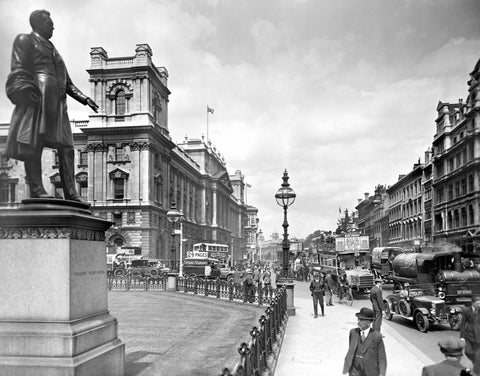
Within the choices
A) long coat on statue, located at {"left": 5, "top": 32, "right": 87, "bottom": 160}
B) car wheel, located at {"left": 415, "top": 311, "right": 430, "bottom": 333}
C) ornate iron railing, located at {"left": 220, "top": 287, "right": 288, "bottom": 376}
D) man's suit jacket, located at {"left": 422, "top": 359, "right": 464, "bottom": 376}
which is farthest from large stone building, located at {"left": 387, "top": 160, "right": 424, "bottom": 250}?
man's suit jacket, located at {"left": 422, "top": 359, "right": 464, "bottom": 376}

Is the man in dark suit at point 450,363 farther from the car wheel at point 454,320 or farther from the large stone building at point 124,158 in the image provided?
Answer: the large stone building at point 124,158

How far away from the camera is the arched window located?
197 ft

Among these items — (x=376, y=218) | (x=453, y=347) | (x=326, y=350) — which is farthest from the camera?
(x=376, y=218)

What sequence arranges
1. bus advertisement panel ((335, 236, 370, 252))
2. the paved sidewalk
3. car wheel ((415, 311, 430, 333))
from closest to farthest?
1. the paved sidewalk
2. car wheel ((415, 311, 430, 333))
3. bus advertisement panel ((335, 236, 370, 252))

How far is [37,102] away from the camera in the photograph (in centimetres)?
730

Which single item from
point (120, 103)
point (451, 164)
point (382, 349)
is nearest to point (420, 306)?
point (382, 349)

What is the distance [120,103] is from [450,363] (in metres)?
59.7

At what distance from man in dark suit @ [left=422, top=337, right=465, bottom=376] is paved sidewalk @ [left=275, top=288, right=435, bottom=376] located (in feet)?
18.3

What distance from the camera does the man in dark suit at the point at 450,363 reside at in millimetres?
4535

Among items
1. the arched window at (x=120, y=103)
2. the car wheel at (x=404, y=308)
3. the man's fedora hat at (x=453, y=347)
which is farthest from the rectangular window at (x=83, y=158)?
the man's fedora hat at (x=453, y=347)

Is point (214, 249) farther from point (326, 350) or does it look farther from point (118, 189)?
point (326, 350)

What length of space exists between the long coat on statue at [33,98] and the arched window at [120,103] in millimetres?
54312

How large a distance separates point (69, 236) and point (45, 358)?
1.76 metres

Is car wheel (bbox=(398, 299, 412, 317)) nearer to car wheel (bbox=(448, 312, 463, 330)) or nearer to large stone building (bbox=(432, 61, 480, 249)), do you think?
car wheel (bbox=(448, 312, 463, 330))
